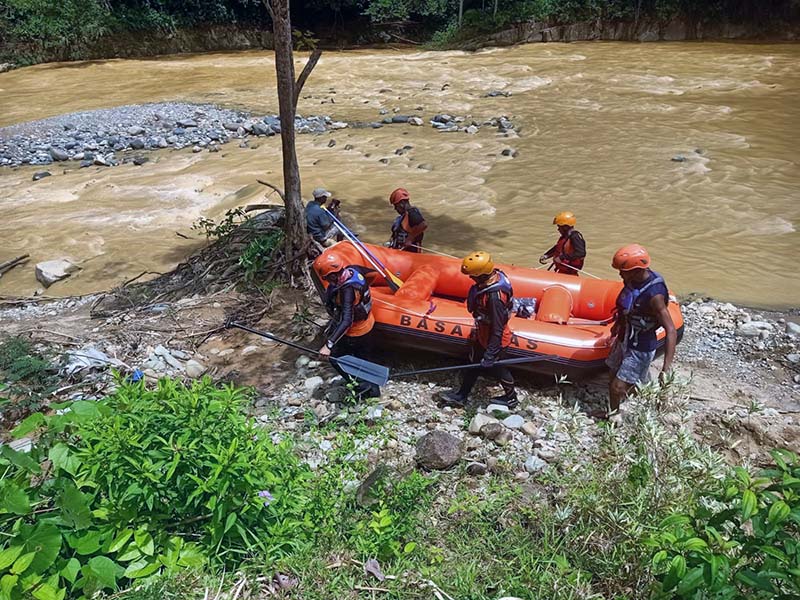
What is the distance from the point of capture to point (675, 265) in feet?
24.5

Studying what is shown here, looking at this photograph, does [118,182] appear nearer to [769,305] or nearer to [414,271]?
[414,271]

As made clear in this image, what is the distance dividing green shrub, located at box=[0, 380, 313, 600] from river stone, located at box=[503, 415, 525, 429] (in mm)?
1625

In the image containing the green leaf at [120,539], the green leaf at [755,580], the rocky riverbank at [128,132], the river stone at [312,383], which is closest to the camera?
the green leaf at [755,580]

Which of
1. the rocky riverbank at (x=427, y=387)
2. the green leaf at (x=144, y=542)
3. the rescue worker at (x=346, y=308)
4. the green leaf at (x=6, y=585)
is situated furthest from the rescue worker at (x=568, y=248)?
the green leaf at (x=6, y=585)

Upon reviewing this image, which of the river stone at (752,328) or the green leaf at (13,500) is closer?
the green leaf at (13,500)

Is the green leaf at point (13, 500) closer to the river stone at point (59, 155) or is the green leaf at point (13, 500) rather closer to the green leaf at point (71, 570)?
the green leaf at point (71, 570)

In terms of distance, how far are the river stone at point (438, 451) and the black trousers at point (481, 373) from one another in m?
0.79

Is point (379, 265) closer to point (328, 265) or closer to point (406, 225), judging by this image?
point (406, 225)

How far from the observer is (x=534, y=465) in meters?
3.53

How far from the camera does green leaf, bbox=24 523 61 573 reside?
2236 millimetres

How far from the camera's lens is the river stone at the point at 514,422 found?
13.1 ft

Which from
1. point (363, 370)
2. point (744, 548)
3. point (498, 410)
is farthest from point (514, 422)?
point (744, 548)

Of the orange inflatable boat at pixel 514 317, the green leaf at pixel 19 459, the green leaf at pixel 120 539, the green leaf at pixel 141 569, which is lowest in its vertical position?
the orange inflatable boat at pixel 514 317

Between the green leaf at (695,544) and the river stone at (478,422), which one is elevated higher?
the green leaf at (695,544)
